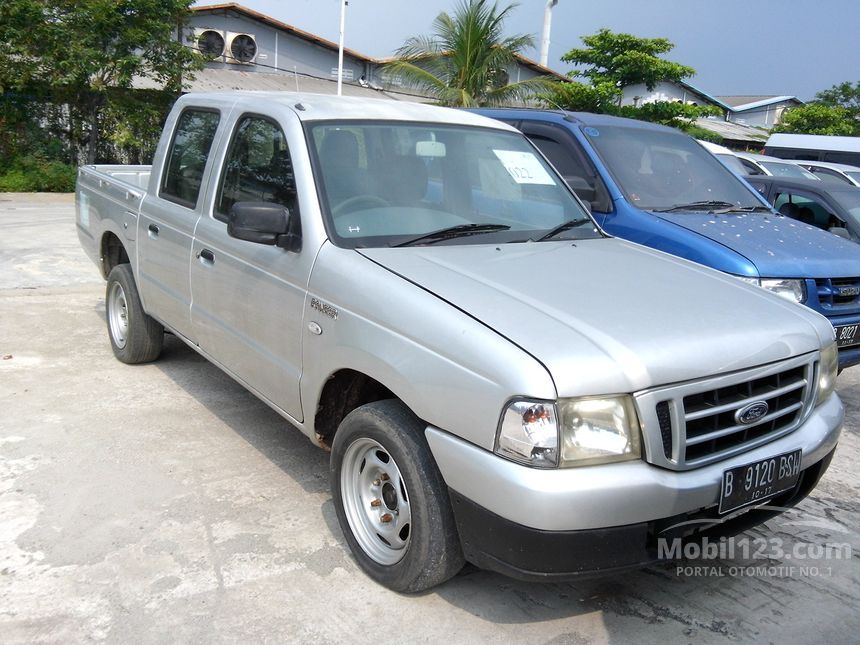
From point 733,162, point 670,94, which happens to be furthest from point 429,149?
point 670,94

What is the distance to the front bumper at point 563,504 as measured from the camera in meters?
2.49

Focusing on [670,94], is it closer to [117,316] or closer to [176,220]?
[117,316]

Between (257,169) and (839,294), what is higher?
(257,169)

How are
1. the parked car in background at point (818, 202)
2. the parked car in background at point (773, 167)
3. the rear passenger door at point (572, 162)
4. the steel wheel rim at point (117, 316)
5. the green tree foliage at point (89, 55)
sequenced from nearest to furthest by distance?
1. the steel wheel rim at point (117, 316)
2. the rear passenger door at point (572, 162)
3. the parked car in background at point (818, 202)
4. the parked car in background at point (773, 167)
5. the green tree foliage at point (89, 55)

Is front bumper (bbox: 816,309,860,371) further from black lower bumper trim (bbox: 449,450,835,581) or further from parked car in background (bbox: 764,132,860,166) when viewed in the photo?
parked car in background (bbox: 764,132,860,166)

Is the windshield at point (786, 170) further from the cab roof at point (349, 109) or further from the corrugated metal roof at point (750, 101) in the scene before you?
the corrugated metal roof at point (750, 101)

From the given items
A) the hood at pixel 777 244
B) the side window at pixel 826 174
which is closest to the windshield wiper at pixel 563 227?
the hood at pixel 777 244

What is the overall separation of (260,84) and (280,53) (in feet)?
11.6

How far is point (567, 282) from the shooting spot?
3.23 metres

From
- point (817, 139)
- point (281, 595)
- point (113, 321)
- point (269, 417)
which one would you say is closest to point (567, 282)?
point (281, 595)

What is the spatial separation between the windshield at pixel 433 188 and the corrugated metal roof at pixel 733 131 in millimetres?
29654

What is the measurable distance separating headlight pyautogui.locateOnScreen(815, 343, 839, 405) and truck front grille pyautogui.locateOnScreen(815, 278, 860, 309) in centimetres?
223

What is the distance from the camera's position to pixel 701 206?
243 inches

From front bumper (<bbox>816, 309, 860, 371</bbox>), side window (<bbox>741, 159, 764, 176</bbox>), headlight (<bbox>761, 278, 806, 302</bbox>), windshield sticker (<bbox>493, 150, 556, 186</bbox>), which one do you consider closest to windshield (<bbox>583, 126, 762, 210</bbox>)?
headlight (<bbox>761, 278, 806, 302</bbox>)
